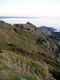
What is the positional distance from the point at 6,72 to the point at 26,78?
1624 millimetres

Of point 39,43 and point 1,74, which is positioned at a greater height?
point 1,74

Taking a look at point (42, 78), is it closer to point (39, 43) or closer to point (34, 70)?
point (34, 70)

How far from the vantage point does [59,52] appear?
71.1 m

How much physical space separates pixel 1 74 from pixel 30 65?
25.1 feet

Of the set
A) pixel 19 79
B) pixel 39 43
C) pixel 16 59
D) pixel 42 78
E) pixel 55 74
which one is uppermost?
pixel 19 79

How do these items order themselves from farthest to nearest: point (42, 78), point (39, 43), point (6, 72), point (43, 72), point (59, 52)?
point (59, 52) → point (39, 43) → point (43, 72) → point (42, 78) → point (6, 72)

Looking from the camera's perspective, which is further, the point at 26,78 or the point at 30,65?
the point at 30,65

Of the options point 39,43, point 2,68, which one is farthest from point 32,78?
point 39,43

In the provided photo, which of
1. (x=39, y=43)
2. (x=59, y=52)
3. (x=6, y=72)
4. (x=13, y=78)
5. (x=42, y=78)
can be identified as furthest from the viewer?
(x=59, y=52)

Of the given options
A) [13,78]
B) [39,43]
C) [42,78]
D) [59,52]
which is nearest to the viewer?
[13,78]

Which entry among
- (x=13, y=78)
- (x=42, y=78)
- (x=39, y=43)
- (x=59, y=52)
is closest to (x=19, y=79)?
(x=13, y=78)

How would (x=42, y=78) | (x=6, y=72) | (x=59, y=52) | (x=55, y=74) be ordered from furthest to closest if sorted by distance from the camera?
(x=59, y=52) → (x=55, y=74) → (x=42, y=78) → (x=6, y=72)

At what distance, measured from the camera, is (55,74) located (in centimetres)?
2284

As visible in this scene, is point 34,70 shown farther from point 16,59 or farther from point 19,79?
point 19,79
